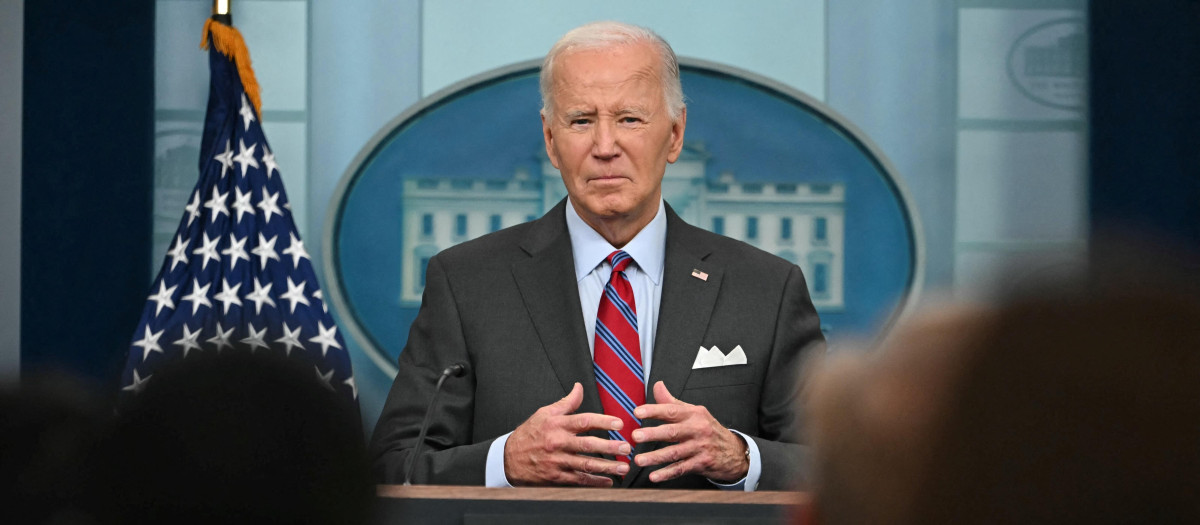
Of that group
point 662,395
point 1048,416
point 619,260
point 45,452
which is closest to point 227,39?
point 619,260

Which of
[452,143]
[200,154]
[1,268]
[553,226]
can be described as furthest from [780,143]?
[1,268]

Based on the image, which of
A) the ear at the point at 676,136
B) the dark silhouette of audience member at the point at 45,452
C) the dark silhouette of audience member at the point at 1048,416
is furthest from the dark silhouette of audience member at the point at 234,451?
the ear at the point at 676,136

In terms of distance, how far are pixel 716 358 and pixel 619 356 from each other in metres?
0.19

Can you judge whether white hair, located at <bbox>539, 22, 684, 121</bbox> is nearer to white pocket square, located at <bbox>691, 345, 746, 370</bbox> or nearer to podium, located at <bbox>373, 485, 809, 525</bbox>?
white pocket square, located at <bbox>691, 345, 746, 370</bbox>

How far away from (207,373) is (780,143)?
2.94 meters

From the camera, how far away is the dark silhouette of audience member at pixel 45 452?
530mm

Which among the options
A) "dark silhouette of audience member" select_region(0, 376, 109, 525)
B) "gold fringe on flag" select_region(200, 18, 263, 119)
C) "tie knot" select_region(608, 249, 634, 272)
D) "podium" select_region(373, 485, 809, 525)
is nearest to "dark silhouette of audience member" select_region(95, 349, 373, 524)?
"dark silhouette of audience member" select_region(0, 376, 109, 525)

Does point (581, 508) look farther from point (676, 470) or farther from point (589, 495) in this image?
point (676, 470)

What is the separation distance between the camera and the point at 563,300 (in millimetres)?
2072

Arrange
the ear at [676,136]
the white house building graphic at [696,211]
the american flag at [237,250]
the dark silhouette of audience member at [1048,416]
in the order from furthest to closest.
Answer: the white house building graphic at [696,211], the american flag at [237,250], the ear at [676,136], the dark silhouette of audience member at [1048,416]

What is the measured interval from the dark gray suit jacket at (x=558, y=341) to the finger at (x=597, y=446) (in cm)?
25

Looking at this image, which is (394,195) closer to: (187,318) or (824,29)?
(187,318)

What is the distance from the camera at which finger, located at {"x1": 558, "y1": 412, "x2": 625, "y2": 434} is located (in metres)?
1.57

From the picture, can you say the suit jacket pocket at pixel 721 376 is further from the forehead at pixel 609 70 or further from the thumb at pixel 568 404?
the forehead at pixel 609 70
